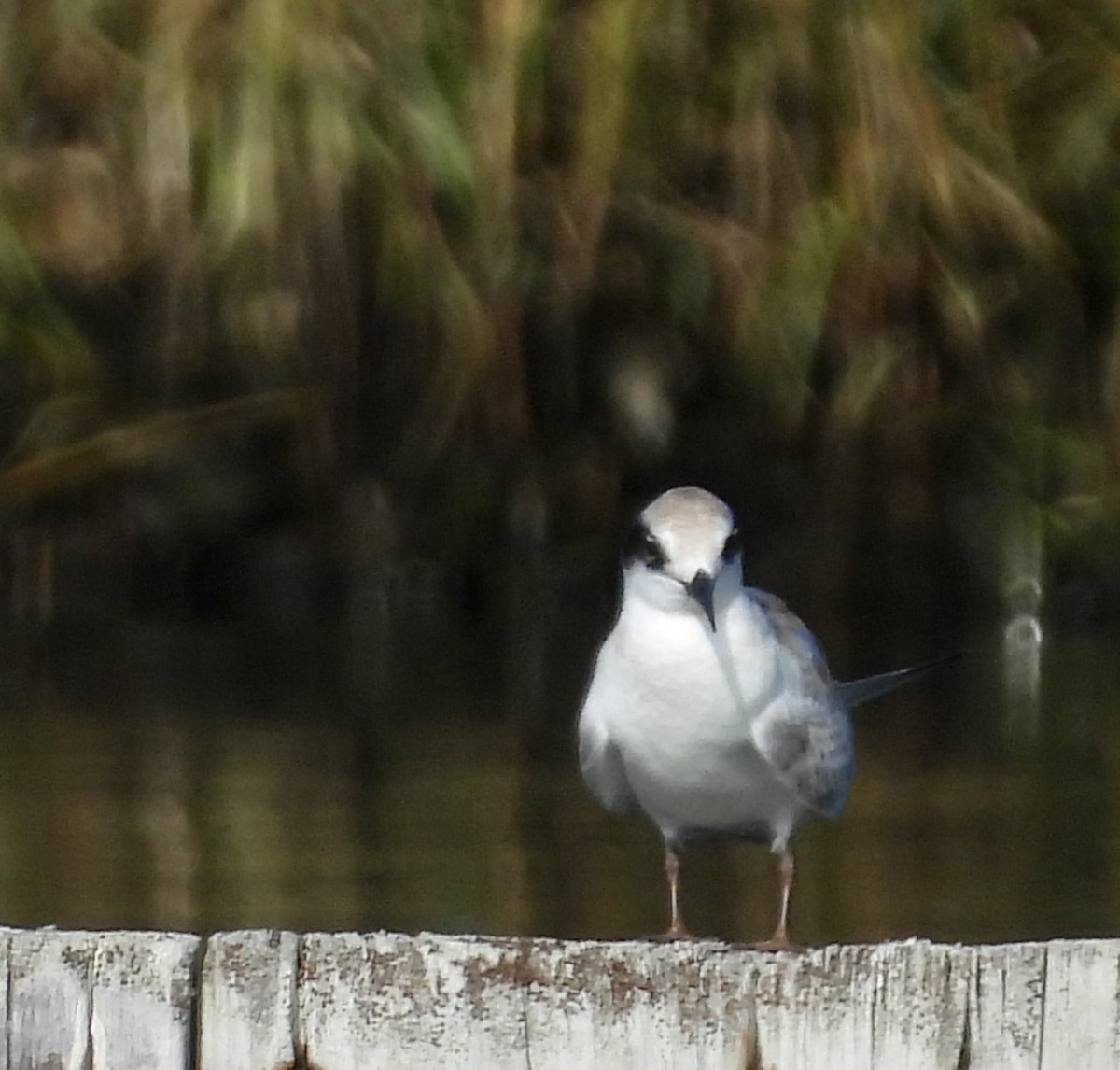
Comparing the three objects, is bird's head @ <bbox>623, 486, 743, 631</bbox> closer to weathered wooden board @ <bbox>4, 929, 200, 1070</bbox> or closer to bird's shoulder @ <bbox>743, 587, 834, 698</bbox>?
bird's shoulder @ <bbox>743, 587, 834, 698</bbox>

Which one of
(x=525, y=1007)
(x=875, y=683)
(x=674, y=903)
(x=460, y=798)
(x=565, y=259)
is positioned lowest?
(x=525, y=1007)

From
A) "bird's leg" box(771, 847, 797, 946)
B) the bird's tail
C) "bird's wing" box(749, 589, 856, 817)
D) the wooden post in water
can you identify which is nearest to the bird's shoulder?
"bird's wing" box(749, 589, 856, 817)

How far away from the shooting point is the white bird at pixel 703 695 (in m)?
3.80

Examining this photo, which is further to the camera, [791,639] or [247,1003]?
[791,639]

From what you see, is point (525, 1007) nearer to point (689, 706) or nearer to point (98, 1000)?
point (98, 1000)

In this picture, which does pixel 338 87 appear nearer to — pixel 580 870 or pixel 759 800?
pixel 580 870

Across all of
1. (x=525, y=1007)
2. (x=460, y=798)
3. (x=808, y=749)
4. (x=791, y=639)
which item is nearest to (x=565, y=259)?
(x=460, y=798)

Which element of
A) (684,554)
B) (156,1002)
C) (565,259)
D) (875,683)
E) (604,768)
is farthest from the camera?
(565,259)

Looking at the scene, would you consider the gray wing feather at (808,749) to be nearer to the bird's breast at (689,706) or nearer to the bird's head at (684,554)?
the bird's breast at (689,706)

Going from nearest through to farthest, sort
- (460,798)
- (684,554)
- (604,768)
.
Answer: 1. (684,554)
2. (604,768)
3. (460,798)

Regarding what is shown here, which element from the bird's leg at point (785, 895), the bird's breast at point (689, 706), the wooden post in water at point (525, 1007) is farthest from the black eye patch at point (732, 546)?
the wooden post in water at point (525, 1007)

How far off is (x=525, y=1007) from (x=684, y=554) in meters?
1.41

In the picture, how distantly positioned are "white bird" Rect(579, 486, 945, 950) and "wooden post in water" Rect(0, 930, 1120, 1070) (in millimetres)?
1351

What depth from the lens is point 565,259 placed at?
25.5ft
